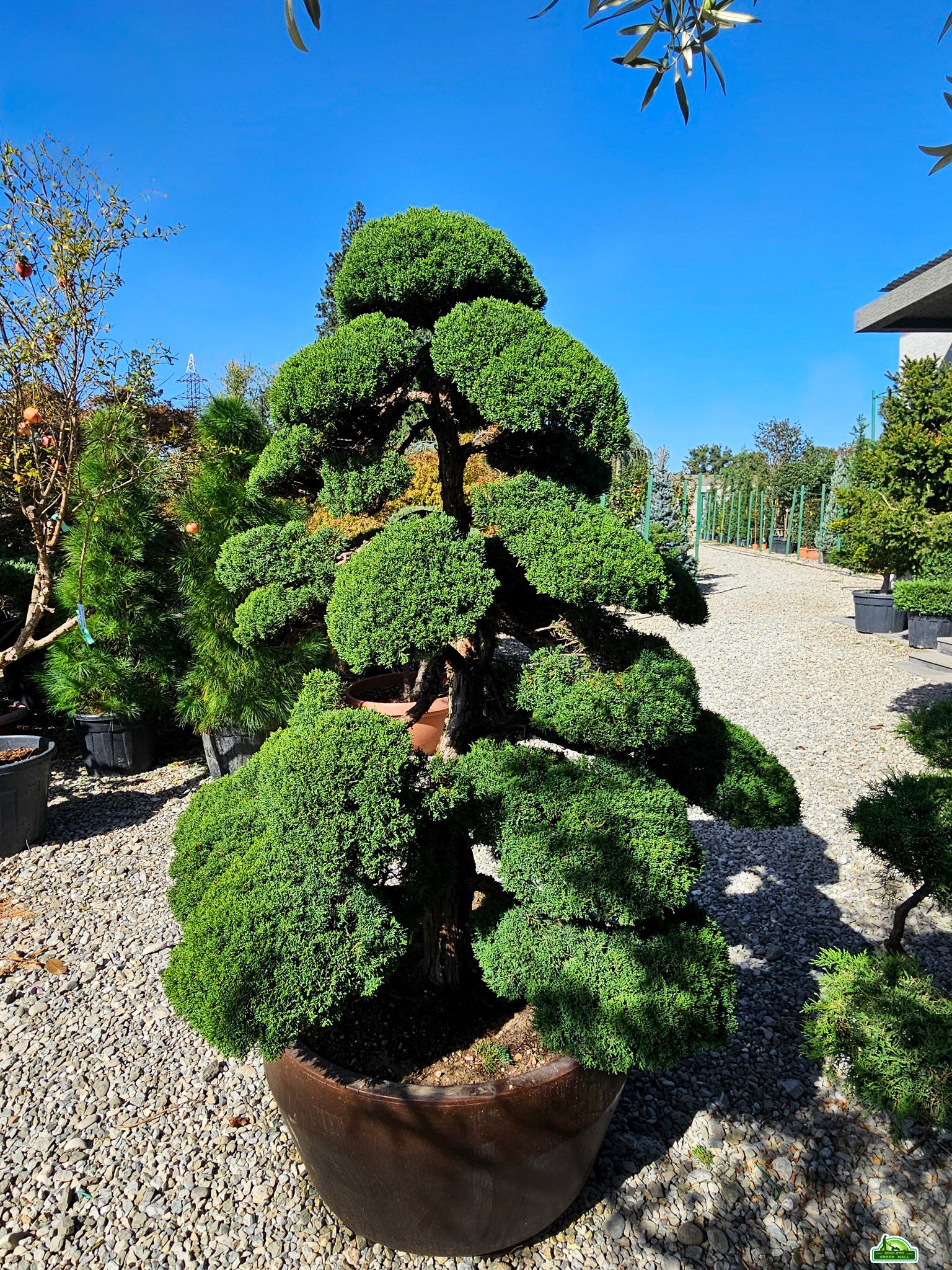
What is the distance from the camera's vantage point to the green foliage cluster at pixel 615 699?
1824 mm

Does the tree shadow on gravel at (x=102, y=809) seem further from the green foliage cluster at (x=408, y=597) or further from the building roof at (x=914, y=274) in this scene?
the building roof at (x=914, y=274)

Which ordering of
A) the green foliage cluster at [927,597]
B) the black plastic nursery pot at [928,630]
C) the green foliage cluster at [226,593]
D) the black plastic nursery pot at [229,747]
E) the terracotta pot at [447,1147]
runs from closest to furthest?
the terracotta pot at [447,1147] < the green foliage cluster at [226,593] < the black plastic nursery pot at [229,747] < the green foliage cluster at [927,597] < the black plastic nursery pot at [928,630]

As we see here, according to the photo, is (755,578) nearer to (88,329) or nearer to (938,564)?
(938,564)

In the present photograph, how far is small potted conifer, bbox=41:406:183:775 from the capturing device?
222 inches

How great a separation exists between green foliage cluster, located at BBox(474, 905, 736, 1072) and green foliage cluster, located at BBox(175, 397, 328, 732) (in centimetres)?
371

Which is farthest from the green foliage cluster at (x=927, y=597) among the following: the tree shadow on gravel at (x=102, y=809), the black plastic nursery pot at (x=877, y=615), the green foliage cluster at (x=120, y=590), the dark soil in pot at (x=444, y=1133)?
the green foliage cluster at (x=120, y=590)

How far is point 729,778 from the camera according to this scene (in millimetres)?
2164

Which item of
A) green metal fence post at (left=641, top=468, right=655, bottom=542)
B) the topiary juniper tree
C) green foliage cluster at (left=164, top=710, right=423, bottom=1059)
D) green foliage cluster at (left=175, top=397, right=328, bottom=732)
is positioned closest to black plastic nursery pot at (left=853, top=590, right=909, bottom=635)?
green metal fence post at (left=641, top=468, right=655, bottom=542)

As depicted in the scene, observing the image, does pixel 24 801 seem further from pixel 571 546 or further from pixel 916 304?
pixel 916 304

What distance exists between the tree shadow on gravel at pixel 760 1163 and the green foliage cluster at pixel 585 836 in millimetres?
958

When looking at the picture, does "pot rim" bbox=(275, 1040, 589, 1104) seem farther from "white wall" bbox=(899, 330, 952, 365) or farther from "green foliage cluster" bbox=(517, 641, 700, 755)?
"white wall" bbox=(899, 330, 952, 365)

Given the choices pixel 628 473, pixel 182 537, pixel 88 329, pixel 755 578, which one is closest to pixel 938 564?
pixel 182 537

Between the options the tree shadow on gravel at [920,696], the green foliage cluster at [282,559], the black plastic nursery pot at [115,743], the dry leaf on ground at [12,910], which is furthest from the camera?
the tree shadow on gravel at [920,696]

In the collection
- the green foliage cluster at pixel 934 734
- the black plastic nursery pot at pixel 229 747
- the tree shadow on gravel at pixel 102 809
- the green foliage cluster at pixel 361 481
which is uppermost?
the green foliage cluster at pixel 361 481
